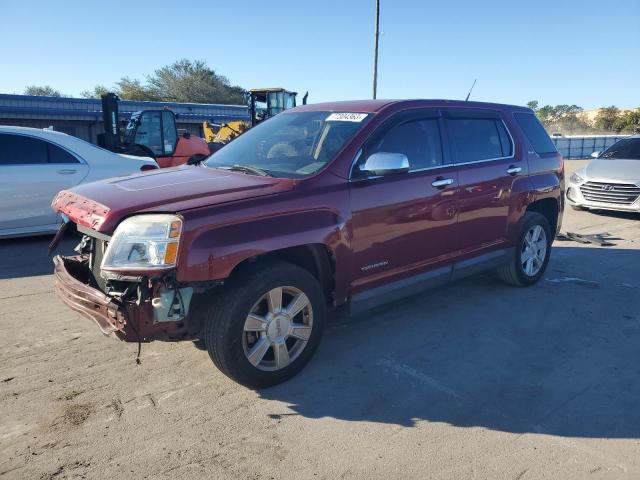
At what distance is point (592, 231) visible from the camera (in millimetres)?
8852

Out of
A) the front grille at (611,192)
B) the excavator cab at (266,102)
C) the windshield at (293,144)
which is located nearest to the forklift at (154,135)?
the excavator cab at (266,102)

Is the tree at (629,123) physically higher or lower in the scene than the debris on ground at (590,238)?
higher

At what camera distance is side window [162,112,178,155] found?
50.1 ft

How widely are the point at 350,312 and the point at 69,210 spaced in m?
2.12

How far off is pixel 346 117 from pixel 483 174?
60.9 inches

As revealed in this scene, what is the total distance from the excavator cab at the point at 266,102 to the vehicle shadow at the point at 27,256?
15.4 meters

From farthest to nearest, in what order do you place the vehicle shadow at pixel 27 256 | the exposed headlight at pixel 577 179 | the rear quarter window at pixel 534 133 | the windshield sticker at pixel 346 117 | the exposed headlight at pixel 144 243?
1. the exposed headlight at pixel 577 179
2. the vehicle shadow at pixel 27 256
3. the rear quarter window at pixel 534 133
4. the windshield sticker at pixel 346 117
5. the exposed headlight at pixel 144 243

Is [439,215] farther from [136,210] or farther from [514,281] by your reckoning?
[136,210]

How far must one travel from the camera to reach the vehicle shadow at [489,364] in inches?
125

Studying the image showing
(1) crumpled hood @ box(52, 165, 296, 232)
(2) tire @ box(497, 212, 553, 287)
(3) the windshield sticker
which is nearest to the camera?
(1) crumpled hood @ box(52, 165, 296, 232)

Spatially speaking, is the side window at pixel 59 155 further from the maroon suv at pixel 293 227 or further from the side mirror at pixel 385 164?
the side mirror at pixel 385 164

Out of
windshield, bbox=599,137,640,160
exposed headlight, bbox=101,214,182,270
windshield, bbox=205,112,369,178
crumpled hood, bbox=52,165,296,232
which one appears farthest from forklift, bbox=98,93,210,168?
exposed headlight, bbox=101,214,182,270

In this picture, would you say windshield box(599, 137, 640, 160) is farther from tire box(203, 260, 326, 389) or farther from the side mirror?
tire box(203, 260, 326, 389)

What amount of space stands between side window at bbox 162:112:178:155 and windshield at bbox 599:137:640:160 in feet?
37.8
